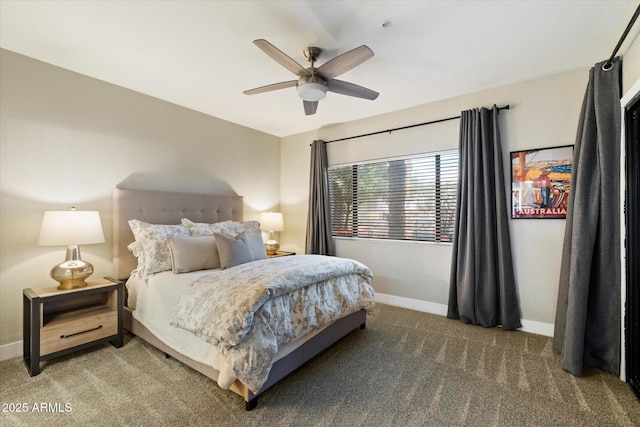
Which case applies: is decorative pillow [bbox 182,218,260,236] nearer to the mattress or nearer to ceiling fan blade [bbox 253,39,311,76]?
the mattress

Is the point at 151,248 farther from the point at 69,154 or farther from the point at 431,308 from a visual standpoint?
the point at 431,308

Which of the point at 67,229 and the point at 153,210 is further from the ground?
the point at 153,210

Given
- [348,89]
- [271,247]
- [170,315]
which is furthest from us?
[271,247]

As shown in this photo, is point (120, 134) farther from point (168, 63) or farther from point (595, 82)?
point (595, 82)

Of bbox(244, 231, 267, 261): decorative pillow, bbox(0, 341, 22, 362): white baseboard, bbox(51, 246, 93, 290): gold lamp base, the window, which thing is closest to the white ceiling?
the window

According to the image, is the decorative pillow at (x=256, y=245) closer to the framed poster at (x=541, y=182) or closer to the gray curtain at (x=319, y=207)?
the gray curtain at (x=319, y=207)

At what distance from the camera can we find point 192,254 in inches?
108

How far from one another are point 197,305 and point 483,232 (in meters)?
2.89

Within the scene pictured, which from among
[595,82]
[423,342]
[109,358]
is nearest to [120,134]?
[109,358]

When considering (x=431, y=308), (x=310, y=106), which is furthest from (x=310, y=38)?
(x=431, y=308)

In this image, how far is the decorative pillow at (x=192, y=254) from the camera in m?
2.69

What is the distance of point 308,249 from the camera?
15.1 feet

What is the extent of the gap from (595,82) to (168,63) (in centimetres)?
358

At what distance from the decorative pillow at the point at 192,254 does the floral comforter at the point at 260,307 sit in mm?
468
